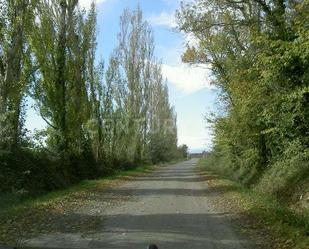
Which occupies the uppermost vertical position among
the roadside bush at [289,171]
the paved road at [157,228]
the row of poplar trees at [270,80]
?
the row of poplar trees at [270,80]


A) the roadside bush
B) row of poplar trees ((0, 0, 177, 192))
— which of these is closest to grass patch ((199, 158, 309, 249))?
the roadside bush

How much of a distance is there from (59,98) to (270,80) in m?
15.3

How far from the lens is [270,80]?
1734 cm

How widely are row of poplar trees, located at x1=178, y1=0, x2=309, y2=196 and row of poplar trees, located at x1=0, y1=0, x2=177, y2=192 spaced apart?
762 cm

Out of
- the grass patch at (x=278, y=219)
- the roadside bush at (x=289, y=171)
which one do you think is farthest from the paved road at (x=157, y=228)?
the roadside bush at (x=289, y=171)

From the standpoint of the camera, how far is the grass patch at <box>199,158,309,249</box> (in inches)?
410

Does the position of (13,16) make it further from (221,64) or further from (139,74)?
(139,74)

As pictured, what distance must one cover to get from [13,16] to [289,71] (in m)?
12.2

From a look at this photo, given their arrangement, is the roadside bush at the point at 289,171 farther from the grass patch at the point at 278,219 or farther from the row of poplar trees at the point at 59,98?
the row of poplar trees at the point at 59,98

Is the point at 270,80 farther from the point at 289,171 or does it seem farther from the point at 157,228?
the point at 157,228

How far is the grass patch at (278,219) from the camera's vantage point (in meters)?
10.4

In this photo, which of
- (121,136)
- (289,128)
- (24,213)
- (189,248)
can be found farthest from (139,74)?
(189,248)

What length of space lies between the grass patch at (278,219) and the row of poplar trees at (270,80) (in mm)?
1259

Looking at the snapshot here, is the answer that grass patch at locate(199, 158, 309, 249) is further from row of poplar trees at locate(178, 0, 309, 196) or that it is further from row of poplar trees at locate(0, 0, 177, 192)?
row of poplar trees at locate(0, 0, 177, 192)
